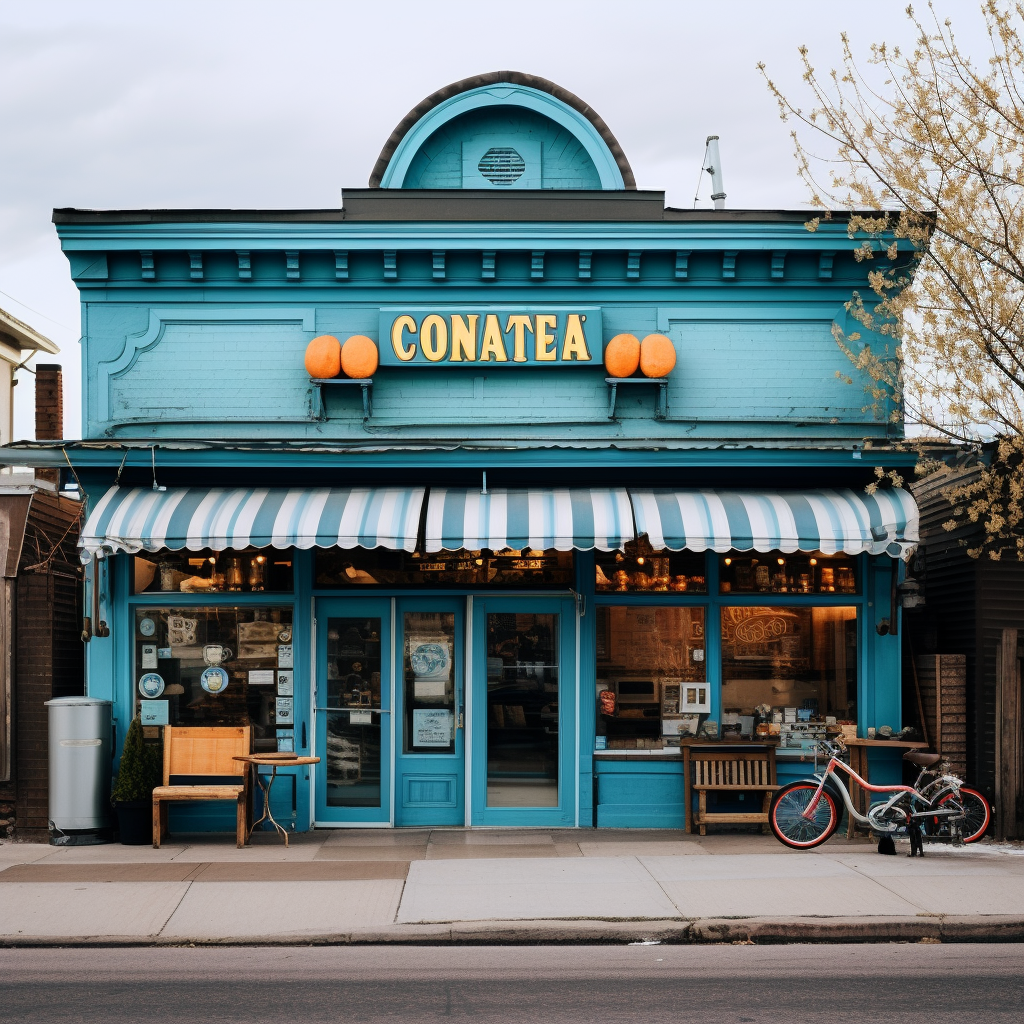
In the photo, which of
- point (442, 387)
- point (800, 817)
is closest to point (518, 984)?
point (800, 817)

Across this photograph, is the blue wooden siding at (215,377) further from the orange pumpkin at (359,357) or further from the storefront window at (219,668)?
the storefront window at (219,668)

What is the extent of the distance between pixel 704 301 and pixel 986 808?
233 inches

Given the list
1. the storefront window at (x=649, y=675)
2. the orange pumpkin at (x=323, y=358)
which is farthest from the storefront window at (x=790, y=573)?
the orange pumpkin at (x=323, y=358)

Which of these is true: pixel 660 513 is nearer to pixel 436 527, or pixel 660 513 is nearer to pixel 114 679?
pixel 436 527

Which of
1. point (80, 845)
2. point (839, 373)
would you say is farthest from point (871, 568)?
point (80, 845)

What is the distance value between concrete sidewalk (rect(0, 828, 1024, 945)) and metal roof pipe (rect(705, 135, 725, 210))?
8349mm

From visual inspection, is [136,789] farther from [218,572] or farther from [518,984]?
[518,984]

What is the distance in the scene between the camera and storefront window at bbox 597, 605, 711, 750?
12273mm

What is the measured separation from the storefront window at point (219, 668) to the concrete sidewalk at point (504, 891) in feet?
4.11

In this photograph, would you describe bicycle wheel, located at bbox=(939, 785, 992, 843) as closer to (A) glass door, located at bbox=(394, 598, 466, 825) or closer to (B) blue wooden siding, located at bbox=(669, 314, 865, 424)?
(B) blue wooden siding, located at bbox=(669, 314, 865, 424)

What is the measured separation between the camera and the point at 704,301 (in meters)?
12.8

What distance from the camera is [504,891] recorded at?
9.23 metres

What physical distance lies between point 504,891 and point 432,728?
325 cm

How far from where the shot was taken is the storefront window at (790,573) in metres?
12.4
